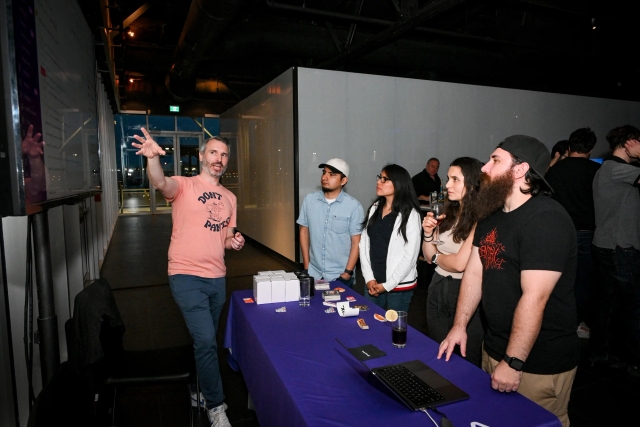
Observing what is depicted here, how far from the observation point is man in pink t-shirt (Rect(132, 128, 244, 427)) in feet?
7.30

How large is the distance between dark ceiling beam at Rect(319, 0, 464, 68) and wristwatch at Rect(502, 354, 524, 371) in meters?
3.61

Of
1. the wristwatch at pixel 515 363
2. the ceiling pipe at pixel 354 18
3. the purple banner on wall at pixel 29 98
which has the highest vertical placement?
the ceiling pipe at pixel 354 18

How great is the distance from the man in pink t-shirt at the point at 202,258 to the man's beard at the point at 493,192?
1.32 metres


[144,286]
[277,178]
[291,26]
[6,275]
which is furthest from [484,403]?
[291,26]

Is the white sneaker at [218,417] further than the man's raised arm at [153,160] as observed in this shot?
Yes

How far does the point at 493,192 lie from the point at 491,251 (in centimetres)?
24

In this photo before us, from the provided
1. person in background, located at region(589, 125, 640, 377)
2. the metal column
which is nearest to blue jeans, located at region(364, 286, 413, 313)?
person in background, located at region(589, 125, 640, 377)

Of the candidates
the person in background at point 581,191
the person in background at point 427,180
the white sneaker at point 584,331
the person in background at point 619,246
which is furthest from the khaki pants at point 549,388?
the person in background at point 427,180

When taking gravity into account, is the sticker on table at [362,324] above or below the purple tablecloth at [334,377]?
above

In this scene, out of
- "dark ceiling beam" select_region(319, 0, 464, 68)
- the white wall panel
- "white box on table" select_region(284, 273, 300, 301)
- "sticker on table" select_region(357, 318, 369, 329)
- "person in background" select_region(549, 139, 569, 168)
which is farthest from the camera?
the white wall panel

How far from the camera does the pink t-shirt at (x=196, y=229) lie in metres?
2.26

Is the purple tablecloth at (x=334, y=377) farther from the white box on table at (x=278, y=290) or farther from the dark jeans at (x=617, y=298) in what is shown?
the dark jeans at (x=617, y=298)

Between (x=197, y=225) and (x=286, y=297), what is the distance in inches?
26.4

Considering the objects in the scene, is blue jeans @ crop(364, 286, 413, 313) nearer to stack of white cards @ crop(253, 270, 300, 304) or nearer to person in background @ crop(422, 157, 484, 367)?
person in background @ crop(422, 157, 484, 367)
